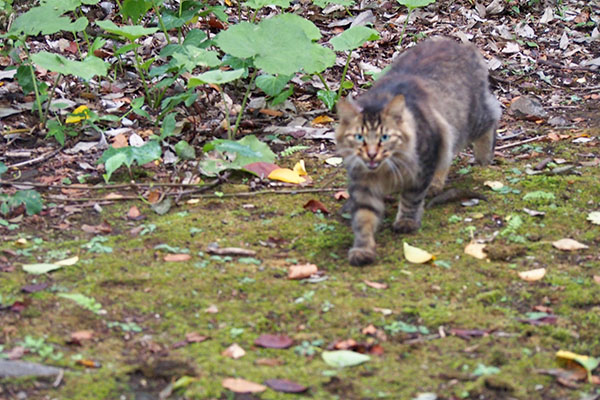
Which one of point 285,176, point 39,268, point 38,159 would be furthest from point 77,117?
point 39,268

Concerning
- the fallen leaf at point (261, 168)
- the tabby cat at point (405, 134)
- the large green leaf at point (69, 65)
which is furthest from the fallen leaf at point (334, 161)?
the large green leaf at point (69, 65)

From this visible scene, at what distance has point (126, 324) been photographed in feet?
11.4

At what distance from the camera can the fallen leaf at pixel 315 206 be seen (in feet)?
16.4

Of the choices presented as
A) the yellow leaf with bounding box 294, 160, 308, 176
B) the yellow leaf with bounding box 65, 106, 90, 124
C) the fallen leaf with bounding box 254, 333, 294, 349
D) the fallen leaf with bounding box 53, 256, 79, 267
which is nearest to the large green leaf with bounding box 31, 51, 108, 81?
the yellow leaf with bounding box 65, 106, 90, 124

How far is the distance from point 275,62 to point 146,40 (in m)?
2.34

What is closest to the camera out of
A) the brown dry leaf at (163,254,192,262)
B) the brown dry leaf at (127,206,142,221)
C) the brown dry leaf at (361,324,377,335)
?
the brown dry leaf at (361,324,377,335)

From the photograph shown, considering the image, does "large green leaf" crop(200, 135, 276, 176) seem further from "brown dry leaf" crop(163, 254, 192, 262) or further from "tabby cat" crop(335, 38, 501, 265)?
"brown dry leaf" crop(163, 254, 192, 262)

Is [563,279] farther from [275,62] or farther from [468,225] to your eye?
[275,62]

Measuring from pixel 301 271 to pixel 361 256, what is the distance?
1.25 feet

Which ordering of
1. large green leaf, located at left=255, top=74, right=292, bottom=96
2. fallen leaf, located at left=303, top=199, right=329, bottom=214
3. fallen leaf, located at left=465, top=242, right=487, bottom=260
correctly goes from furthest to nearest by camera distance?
large green leaf, located at left=255, top=74, right=292, bottom=96 → fallen leaf, located at left=303, top=199, right=329, bottom=214 → fallen leaf, located at left=465, top=242, right=487, bottom=260

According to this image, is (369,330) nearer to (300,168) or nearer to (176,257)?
(176,257)

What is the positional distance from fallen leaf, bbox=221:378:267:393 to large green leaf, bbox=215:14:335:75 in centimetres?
284

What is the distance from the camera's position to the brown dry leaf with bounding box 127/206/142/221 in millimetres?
4789

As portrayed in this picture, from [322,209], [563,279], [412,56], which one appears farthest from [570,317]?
[412,56]
